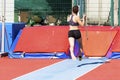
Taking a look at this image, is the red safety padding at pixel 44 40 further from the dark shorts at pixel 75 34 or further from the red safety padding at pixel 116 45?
the red safety padding at pixel 116 45

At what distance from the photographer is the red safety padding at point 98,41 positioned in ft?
54.9

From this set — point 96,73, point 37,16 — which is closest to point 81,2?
point 37,16

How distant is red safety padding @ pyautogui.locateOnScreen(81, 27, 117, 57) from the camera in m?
16.7

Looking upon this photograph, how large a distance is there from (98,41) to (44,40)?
2.02m

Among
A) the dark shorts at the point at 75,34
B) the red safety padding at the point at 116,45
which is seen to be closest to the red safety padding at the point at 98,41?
the red safety padding at the point at 116,45

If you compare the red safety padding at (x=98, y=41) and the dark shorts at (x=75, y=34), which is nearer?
the dark shorts at (x=75, y=34)

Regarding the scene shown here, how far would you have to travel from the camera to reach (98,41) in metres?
16.8

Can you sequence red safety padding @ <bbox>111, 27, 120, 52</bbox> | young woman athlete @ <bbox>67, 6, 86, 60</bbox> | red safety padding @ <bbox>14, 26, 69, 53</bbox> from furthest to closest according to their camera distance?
red safety padding @ <bbox>14, 26, 69, 53</bbox>
red safety padding @ <bbox>111, 27, 120, 52</bbox>
young woman athlete @ <bbox>67, 6, 86, 60</bbox>

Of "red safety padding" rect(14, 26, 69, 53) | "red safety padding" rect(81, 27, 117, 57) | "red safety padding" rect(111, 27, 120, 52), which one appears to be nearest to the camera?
"red safety padding" rect(111, 27, 120, 52)

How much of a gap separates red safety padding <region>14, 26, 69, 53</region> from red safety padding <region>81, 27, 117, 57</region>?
28.9 inches

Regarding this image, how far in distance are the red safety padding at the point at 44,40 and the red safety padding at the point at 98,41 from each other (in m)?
0.73

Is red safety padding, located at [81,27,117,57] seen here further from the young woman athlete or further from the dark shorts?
the dark shorts

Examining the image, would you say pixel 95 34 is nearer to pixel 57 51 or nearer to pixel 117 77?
pixel 57 51

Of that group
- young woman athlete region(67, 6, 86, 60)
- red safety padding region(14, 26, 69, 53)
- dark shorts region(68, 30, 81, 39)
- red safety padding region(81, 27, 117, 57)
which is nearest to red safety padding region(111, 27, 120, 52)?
red safety padding region(81, 27, 117, 57)
